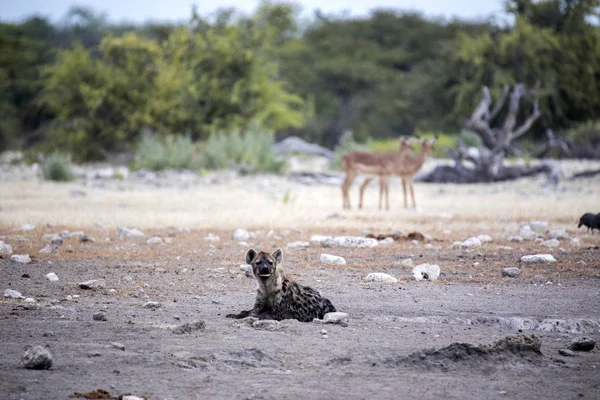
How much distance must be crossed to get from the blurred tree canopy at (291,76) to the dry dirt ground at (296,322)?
16.1 m

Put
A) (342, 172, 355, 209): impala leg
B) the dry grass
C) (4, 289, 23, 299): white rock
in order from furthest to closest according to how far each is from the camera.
A: (342, 172, 355, 209): impala leg, the dry grass, (4, 289, 23, 299): white rock

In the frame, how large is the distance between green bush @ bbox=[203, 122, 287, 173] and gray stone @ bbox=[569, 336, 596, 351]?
17.9 metres

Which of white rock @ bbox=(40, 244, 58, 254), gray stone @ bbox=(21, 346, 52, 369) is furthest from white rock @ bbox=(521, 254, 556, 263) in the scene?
gray stone @ bbox=(21, 346, 52, 369)

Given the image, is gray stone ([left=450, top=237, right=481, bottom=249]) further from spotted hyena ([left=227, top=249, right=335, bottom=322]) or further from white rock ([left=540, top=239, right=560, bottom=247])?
spotted hyena ([left=227, top=249, right=335, bottom=322])

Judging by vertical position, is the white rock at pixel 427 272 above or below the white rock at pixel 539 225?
below

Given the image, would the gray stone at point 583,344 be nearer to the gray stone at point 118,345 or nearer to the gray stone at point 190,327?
the gray stone at point 190,327

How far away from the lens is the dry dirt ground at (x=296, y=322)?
513 cm

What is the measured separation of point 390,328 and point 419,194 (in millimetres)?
13851

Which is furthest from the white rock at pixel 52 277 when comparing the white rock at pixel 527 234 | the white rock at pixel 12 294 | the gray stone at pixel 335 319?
the white rock at pixel 527 234

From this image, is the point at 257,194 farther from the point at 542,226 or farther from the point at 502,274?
the point at 502,274

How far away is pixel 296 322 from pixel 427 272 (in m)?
2.32

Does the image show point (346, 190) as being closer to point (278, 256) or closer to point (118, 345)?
point (278, 256)

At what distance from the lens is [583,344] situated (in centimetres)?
593

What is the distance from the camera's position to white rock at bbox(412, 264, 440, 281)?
27.9 feet
